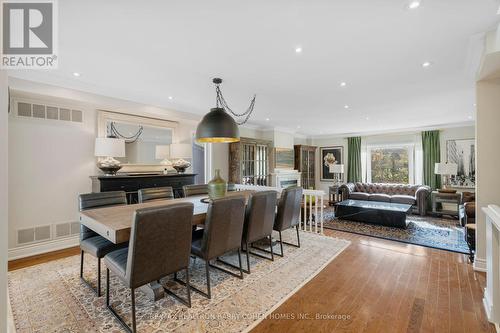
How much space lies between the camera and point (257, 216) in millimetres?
2734

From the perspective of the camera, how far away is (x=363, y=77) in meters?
3.11

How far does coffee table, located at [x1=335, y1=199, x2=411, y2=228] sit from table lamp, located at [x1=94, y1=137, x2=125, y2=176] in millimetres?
4752

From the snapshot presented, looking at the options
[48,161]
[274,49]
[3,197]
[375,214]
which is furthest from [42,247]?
[375,214]

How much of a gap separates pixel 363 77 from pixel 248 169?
3482 millimetres

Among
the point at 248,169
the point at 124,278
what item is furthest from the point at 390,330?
the point at 248,169

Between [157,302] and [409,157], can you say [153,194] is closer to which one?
[157,302]

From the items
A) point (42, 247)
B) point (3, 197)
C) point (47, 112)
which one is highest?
point (47, 112)

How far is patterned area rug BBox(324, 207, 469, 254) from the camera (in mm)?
3766

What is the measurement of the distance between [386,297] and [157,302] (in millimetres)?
2186

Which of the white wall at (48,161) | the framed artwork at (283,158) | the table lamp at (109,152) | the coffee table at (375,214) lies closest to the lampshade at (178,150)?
the table lamp at (109,152)

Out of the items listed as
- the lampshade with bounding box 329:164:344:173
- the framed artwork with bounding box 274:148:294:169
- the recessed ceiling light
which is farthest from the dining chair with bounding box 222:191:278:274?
the lampshade with bounding box 329:164:344:173

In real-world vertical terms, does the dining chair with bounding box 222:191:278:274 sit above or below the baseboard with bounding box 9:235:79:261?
above

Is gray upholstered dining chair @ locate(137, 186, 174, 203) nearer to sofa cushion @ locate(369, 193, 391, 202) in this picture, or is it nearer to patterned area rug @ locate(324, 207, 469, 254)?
patterned area rug @ locate(324, 207, 469, 254)

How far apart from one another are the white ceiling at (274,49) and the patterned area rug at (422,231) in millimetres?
2462
